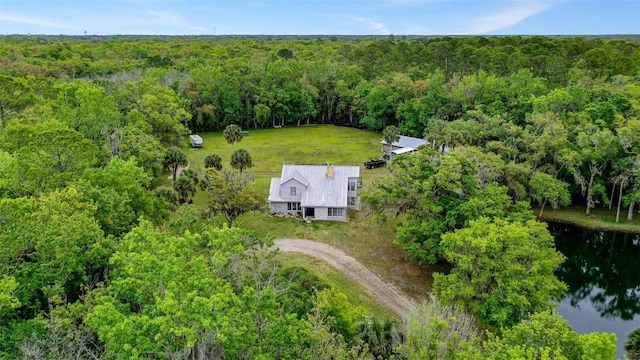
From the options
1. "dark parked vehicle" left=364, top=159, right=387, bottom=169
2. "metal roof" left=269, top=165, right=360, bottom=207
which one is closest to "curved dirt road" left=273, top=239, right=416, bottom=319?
"metal roof" left=269, top=165, right=360, bottom=207

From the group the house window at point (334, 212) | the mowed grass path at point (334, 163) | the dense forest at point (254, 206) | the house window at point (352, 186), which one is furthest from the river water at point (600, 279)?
the house window at point (352, 186)

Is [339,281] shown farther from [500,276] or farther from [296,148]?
[296,148]

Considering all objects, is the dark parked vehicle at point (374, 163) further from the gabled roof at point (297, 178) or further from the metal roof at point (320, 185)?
the gabled roof at point (297, 178)

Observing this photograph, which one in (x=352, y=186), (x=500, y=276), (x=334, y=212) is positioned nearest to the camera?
(x=500, y=276)

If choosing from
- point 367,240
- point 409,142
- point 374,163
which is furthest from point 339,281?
point 409,142

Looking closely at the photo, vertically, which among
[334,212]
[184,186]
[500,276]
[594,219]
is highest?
[184,186]

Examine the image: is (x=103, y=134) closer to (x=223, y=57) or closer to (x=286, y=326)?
(x=286, y=326)

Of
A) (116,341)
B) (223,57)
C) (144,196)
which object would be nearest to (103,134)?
(144,196)
